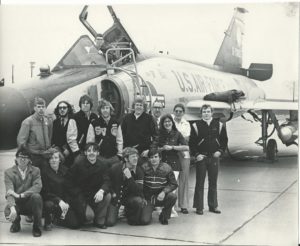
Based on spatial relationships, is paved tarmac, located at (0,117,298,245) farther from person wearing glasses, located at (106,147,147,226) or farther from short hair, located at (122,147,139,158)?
short hair, located at (122,147,139,158)

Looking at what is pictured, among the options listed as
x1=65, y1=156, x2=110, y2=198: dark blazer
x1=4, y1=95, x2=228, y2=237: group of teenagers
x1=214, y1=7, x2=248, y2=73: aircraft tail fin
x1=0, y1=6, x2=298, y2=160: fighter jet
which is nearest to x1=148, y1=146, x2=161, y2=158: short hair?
x1=4, y1=95, x2=228, y2=237: group of teenagers

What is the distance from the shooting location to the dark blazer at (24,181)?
461cm

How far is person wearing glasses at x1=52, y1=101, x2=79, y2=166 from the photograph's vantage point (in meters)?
5.36

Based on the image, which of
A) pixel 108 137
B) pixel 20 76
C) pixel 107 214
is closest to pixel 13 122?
pixel 20 76

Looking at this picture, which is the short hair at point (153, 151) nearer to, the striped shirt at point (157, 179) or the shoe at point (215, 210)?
the striped shirt at point (157, 179)

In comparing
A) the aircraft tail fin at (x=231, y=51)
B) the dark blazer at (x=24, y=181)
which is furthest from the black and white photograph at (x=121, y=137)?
the aircraft tail fin at (x=231, y=51)

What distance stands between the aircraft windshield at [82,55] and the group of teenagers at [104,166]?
2.23 metres

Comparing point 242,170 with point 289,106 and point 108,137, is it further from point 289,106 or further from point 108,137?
point 108,137

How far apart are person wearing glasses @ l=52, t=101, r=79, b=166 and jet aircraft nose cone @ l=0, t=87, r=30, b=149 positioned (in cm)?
120

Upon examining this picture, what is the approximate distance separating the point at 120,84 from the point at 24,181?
2973 mm

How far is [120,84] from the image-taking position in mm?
7230

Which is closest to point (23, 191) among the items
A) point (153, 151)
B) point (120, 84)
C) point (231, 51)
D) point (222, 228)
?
point (153, 151)

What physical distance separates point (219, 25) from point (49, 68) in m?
2.83

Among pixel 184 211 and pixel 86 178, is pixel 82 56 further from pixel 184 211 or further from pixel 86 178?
pixel 184 211
